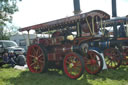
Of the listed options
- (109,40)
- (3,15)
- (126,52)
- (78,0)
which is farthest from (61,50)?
(3,15)

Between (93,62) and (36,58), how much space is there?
2421mm

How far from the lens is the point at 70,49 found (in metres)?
5.37

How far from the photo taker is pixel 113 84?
425 centimetres

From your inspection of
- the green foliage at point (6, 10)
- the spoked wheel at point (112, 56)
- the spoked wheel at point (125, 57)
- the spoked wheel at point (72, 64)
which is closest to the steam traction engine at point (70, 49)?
the spoked wheel at point (72, 64)

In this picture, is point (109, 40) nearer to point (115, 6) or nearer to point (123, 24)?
point (123, 24)

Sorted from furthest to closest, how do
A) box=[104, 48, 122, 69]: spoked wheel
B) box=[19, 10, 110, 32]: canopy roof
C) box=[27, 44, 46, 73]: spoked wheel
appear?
box=[104, 48, 122, 69]: spoked wheel < box=[27, 44, 46, 73]: spoked wheel < box=[19, 10, 110, 32]: canopy roof

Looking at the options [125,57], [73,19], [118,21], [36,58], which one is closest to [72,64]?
[73,19]

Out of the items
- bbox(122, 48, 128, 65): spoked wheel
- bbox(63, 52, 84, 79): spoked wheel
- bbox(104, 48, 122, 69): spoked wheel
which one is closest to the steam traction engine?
bbox(63, 52, 84, 79): spoked wheel

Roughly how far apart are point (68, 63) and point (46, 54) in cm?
129

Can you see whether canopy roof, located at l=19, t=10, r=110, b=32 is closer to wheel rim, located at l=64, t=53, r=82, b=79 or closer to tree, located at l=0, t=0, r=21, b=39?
wheel rim, located at l=64, t=53, r=82, b=79

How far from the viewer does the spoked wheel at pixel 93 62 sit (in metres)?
5.20

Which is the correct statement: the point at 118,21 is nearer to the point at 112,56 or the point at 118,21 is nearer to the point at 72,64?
the point at 112,56

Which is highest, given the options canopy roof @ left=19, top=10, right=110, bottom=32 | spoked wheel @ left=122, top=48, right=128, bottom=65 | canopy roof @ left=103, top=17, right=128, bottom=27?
canopy roof @ left=103, top=17, right=128, bottom=27

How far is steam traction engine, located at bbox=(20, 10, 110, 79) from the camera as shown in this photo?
4.94 metres
